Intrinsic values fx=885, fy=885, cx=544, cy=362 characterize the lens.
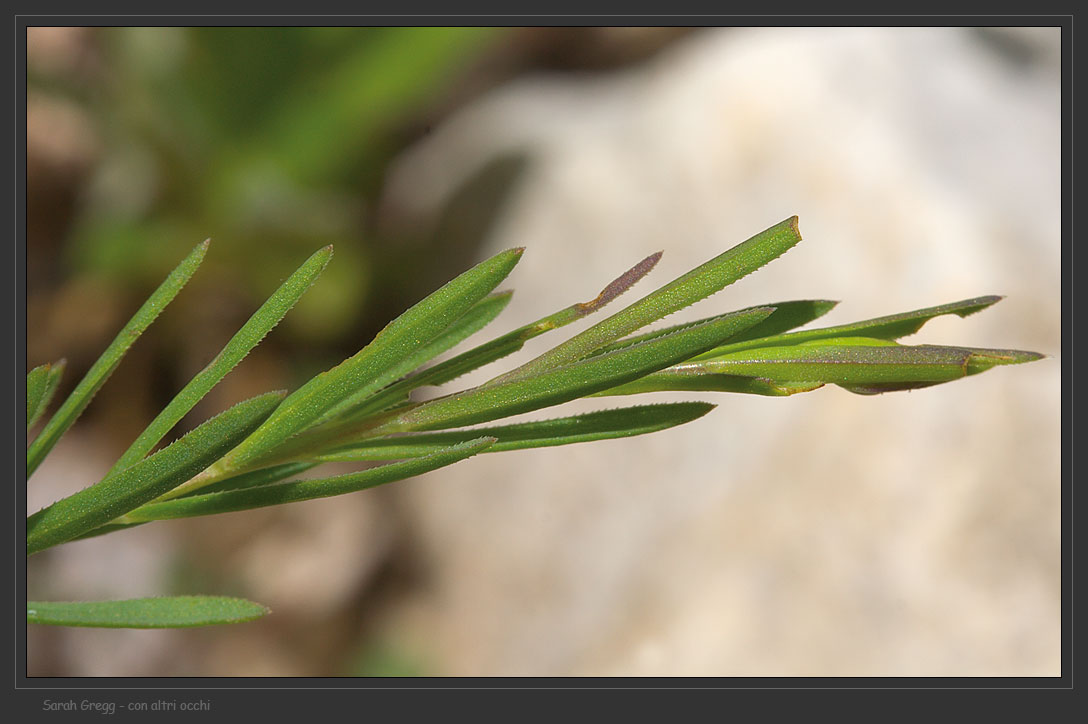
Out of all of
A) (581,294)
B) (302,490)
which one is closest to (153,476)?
(302,490)

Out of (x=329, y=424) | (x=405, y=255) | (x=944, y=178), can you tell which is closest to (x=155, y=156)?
(x=405, y=255)

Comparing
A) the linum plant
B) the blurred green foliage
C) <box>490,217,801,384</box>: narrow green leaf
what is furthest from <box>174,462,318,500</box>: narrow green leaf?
the blurred green foliage

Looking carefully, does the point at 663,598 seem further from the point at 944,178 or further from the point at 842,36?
the point at 842,36

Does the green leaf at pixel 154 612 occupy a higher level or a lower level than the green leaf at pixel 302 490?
lower

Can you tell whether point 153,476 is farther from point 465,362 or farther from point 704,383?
point 704,383

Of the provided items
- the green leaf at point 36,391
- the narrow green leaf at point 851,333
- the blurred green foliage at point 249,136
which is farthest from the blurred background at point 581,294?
the green leaf at point 36,391

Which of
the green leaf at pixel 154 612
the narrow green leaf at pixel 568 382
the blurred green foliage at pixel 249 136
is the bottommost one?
the green leaf at pixel 154 612

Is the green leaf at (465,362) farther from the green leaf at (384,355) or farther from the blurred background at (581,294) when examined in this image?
the blurred background at (581,294)

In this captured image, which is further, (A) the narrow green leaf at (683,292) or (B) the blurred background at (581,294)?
(B) the blurred background at (581,294)
